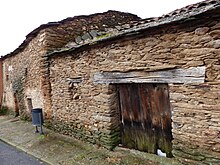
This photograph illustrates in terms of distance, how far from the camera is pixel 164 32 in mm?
3736

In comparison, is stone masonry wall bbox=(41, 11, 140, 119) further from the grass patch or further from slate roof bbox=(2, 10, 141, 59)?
the grass patch

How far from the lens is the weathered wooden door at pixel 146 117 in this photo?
13.8 feet

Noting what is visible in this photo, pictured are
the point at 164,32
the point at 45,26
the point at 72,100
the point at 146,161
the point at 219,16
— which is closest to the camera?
the point at 219,16

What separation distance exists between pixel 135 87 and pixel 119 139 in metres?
1.50

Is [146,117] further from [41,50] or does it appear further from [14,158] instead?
[41,50]

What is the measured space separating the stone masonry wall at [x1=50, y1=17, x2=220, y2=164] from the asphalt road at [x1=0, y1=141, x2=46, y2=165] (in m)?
1.54

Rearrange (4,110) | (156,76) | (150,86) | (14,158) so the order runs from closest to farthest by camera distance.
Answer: (156,76)
(150,86)
(14,158)
(4,110)

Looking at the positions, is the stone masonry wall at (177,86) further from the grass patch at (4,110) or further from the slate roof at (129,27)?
the grass patch at (4,110)

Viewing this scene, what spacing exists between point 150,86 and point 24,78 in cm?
691

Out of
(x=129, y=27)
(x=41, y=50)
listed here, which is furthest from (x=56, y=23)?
(x=129, y=27)

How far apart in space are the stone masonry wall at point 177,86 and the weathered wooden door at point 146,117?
28 centimetres

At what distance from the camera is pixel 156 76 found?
13.0 ft

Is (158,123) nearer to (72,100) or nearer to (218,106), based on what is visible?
Answer: (218,106)

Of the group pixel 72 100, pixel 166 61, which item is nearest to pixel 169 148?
pixel 166 61
